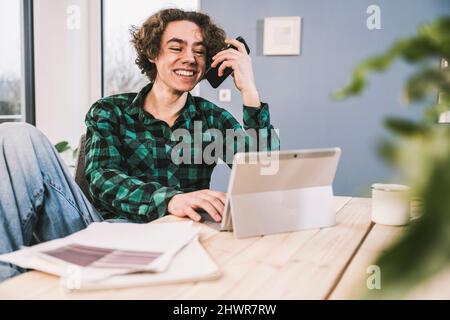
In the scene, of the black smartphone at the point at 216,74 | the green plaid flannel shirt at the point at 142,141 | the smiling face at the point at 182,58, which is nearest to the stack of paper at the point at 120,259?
the green plaid flannel shirt at the point at 142,141

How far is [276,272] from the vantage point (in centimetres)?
63

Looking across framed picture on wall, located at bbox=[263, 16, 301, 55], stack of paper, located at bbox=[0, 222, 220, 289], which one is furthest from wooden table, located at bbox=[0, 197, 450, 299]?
framed picture on wall, located at bbox=[263, 16, 301, 55]

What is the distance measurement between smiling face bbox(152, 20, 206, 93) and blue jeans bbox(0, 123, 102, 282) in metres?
0.71

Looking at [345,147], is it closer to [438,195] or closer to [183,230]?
[183,230]

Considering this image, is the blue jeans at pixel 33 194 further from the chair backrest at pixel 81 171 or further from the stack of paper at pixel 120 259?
the chair backrest at pixel 81 171

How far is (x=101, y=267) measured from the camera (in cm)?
59

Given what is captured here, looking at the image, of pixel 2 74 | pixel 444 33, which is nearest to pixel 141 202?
pixel 444 33

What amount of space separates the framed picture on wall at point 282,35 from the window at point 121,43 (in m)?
0.94

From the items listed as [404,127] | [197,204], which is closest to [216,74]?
[197,204]

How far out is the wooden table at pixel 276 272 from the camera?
54 centimetres

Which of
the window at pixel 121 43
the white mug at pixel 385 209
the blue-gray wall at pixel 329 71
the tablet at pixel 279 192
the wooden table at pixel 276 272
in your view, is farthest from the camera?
the window at pixel 121 43
